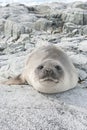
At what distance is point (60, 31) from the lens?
453 inches

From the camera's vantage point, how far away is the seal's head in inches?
176

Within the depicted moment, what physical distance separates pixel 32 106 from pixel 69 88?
100 centimetres

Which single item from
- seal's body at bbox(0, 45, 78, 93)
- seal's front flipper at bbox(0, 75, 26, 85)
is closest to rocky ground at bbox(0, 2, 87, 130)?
seal's body at bbox(0, 45, 78, 93)

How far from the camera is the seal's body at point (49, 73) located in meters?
4.52

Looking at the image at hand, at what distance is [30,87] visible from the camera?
5.24 meters

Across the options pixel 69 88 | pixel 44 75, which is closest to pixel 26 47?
pixel 69 88

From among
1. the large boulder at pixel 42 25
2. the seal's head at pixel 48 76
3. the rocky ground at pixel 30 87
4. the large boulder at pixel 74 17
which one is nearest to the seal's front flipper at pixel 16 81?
the rocky ground at pixel 30 87

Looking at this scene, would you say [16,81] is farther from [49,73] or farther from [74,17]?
[74,17]

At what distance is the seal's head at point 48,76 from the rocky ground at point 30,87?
6.0 inches

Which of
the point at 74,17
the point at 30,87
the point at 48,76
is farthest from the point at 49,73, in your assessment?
the point at 74,17

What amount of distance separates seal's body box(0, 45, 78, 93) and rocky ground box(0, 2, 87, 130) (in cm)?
14

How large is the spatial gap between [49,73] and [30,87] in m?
0.85

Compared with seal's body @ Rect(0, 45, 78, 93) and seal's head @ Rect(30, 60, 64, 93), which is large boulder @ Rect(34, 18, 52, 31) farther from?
seal's head @ Rect(30, 60, 64, 93)

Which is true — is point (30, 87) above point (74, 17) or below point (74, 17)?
above
